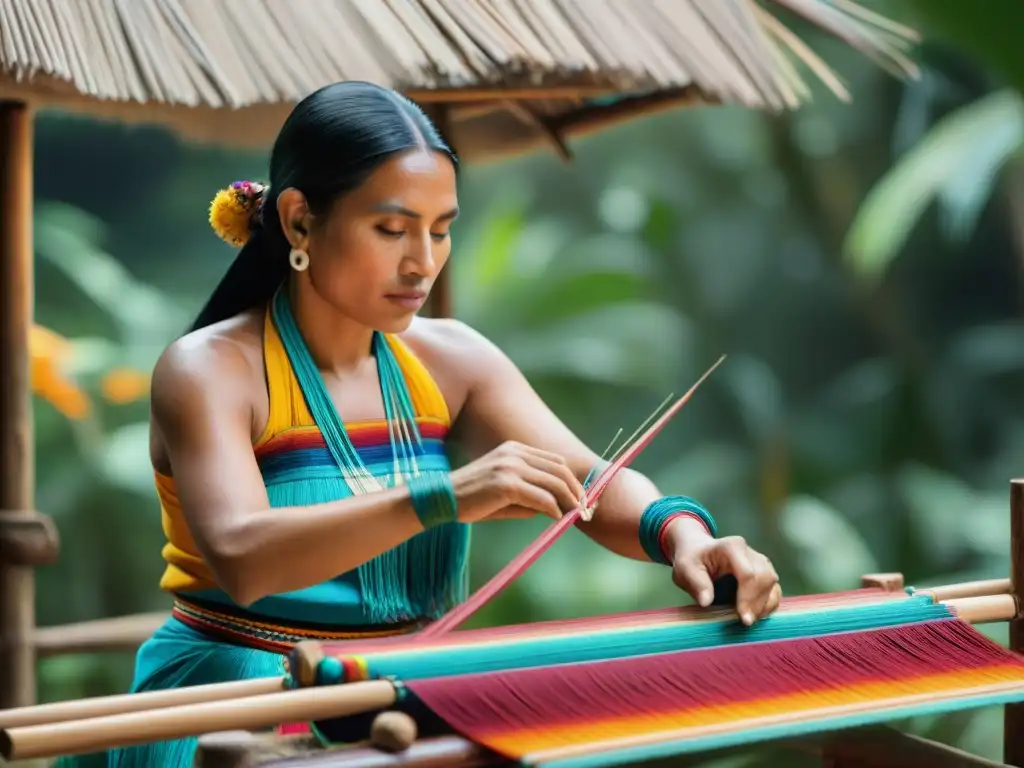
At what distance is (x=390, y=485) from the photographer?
1.60 m

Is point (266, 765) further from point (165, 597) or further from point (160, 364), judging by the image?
point (165, 597)

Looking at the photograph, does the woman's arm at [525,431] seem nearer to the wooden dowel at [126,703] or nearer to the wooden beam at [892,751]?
the wooden beam at [892,751]

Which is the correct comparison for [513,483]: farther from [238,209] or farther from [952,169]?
[952,169]

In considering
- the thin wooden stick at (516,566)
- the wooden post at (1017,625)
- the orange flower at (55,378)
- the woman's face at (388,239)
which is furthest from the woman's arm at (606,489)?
the orange flower at (55,378)

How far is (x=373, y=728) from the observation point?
44.4 inches

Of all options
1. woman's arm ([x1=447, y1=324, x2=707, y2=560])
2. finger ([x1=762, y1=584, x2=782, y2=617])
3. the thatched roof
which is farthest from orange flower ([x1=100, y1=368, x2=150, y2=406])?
finger ([x1=762, y1=584, x2=782, y2=617])

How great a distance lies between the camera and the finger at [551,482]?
1.34m

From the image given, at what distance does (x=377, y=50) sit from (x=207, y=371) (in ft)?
2.45

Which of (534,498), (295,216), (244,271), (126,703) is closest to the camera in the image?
(126,703)

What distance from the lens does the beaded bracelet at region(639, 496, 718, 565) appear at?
156 cm

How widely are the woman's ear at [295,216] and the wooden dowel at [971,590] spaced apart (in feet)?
2.61

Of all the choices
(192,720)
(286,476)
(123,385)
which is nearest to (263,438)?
(286,476)

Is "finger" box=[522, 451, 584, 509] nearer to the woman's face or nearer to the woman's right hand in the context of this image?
the woman's right hand

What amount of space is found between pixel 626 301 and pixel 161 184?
1.70 meters
